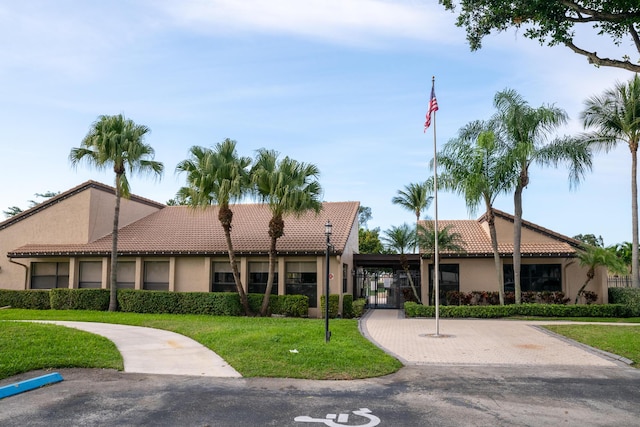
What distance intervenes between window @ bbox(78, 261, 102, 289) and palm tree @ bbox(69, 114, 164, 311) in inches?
105

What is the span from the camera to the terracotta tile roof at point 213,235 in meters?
23.8

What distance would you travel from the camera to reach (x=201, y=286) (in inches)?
961

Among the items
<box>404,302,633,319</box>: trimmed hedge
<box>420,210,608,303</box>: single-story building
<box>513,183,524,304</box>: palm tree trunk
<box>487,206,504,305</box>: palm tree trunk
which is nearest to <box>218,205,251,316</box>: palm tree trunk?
<box>404,302,633,319</box>: trimmed hedge

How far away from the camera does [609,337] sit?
1488 cm

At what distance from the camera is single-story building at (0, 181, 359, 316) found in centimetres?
2350

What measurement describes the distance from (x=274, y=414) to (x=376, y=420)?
4.66 feet

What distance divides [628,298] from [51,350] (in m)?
22.1

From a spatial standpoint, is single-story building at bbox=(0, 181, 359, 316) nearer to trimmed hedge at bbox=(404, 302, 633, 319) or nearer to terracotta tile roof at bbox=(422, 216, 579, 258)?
trimmed hedge at bbox=(404, 302, 633, 319)

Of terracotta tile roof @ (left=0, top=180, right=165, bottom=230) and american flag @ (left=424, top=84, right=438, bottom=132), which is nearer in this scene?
american flag @ (left=424, top=84, right=438, bottom=132)

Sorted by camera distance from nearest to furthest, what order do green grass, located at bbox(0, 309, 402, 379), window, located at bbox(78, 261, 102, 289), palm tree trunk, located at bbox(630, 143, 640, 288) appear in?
green grass, located at bbox(0, 309, 402, 379) < palm tree trunk, located at bbox(630, 143, 640, 288) < window, located at bbox(78, 261, 102, 289)

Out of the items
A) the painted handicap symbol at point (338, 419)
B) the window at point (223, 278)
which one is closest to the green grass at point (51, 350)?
the painted handicap symbol at point (338, 419)

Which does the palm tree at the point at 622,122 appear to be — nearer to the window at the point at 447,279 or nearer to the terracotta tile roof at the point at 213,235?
the window at the point at 447,279

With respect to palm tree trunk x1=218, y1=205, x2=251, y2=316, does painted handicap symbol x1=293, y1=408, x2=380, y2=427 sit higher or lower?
lower

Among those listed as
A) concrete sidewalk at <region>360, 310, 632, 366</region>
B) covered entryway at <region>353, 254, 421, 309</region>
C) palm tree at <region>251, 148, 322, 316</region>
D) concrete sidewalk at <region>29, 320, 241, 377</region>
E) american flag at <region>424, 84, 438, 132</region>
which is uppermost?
american flag at <region>424, 84, 438, 132</region>
